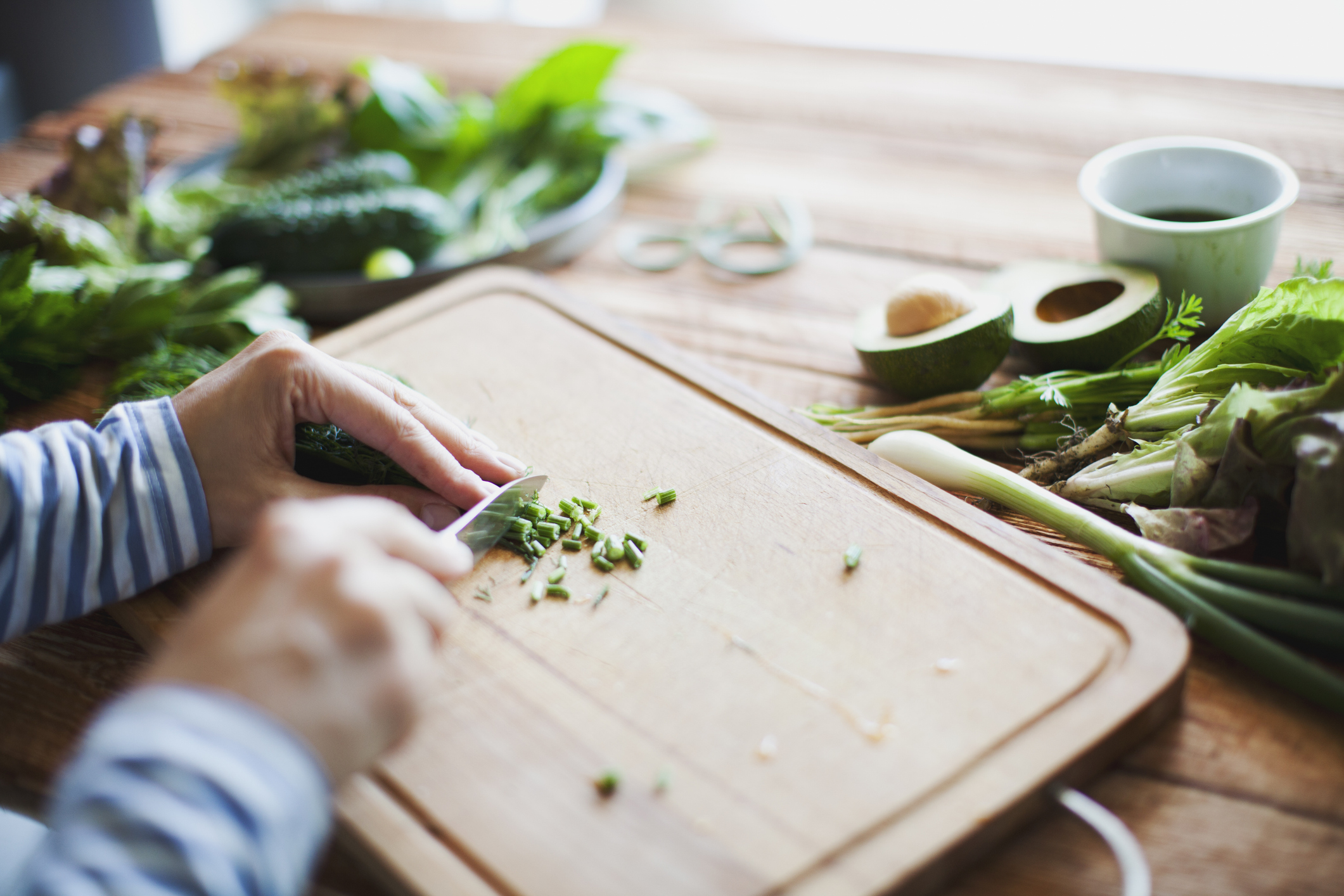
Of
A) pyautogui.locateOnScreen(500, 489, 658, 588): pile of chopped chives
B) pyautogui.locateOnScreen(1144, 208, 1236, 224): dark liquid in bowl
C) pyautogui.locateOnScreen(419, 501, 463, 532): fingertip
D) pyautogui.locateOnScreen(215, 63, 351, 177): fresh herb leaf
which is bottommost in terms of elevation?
pyautogui.locateOnScreen(500, 489, 658, 588): pile of chopped chives

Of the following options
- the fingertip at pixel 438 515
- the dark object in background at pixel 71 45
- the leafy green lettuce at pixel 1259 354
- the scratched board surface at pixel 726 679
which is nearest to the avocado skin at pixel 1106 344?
the leafy green lettuce at pixel 1259 354

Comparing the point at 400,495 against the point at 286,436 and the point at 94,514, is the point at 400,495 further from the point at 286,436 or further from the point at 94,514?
the point at 94,514

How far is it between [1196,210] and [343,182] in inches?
62.9

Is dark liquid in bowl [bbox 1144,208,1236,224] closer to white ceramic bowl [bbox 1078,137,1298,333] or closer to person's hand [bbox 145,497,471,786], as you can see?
white ceramic bowl [bbox 1078,137,1298,333]

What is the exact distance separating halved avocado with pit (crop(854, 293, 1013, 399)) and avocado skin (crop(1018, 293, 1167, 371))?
0.23 ft

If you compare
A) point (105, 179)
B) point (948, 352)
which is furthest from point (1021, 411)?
point (105, 179)

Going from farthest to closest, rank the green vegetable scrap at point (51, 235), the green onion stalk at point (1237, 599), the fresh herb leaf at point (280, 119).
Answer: the fresh herb leaf at point (280, 119) < the green vegetable scrap at point (51, 235) < the green onion stalk at point (1237, 599)

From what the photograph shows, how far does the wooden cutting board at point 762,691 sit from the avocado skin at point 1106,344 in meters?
0.35

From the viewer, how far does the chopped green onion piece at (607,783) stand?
874 millimetres

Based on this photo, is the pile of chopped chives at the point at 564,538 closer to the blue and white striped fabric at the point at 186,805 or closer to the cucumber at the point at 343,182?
the blue and white striped fabric at the point at 186,805

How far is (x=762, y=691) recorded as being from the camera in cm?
96

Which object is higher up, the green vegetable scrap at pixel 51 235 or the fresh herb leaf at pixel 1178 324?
the green vegetable scrap at pixel 51 235

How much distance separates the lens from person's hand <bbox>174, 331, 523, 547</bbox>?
1137mm

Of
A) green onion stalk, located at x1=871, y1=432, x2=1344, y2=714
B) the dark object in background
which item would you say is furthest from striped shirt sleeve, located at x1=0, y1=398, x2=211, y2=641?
the dark object in background
